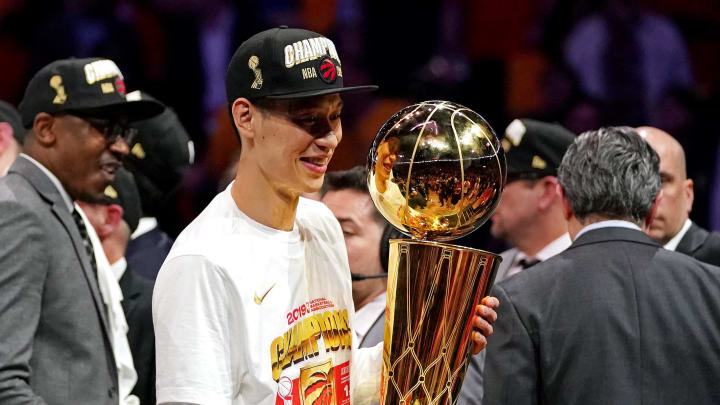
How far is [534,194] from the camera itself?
3.91m

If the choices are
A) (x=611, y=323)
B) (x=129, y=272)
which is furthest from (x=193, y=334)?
(x=129, y=272)

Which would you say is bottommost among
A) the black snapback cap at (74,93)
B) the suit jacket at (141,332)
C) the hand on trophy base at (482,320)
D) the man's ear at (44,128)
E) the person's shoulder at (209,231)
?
the suit jacket at (141,332)

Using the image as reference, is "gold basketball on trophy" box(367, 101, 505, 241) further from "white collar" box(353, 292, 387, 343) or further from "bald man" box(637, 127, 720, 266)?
"bald man" box(637, 127, 720, 266)

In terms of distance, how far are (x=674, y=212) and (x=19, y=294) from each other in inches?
→ 92.3

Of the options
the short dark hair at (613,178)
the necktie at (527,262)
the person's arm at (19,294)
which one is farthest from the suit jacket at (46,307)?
the necktie at (527,262)

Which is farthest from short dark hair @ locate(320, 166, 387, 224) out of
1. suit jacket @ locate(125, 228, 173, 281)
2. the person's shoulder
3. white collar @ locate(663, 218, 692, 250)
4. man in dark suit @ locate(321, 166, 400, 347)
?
the person's shoulder

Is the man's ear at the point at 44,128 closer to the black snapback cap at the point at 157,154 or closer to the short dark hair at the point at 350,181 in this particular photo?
the short dark hair at the point at 350,181

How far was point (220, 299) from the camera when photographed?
194cm

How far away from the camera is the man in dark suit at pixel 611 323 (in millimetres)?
2510

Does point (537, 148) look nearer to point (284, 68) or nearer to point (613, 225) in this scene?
point (613, 225)

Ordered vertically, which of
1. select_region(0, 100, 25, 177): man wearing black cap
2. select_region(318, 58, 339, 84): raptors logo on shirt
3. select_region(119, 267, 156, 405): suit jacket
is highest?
select_region(318, 58, 339, 84): raptors logo on shirt

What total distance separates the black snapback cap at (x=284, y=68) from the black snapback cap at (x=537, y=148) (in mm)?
1925

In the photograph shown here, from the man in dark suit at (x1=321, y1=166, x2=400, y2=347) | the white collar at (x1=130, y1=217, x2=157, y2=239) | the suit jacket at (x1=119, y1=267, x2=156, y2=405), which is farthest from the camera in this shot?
the white collar at (x1=130, y1=217, x2=157, y2=239)

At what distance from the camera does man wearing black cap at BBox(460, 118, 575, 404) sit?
12.7 feet
